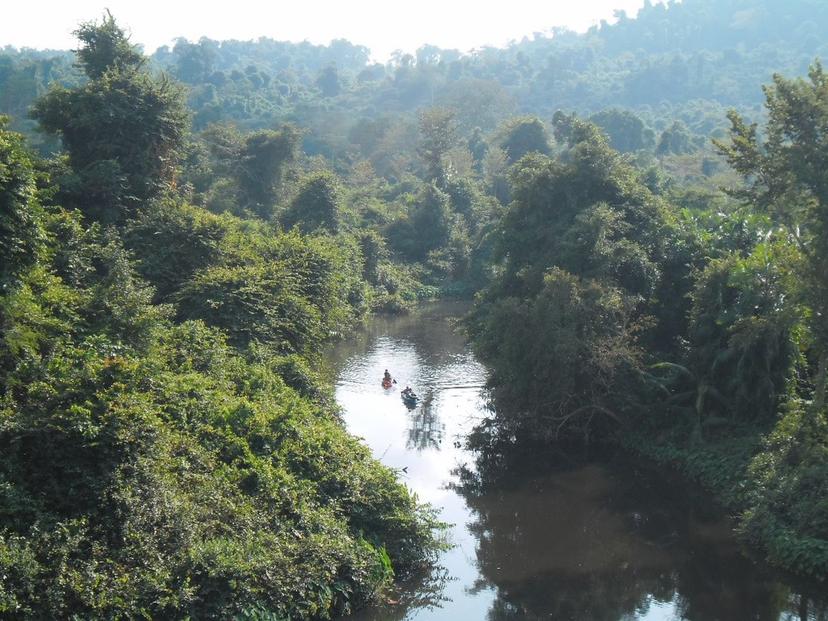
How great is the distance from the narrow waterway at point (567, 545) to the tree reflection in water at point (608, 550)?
0.03 meters

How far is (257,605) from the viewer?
1244 cm

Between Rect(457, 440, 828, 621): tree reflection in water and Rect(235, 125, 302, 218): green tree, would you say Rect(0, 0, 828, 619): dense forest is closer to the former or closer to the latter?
Rect(457, 440, 828, 621): tree reflection in water

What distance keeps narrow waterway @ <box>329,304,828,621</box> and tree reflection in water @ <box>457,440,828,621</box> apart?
29 mm

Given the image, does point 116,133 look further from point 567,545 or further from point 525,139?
point 525,139

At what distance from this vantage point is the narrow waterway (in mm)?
14852

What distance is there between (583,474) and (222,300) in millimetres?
10875

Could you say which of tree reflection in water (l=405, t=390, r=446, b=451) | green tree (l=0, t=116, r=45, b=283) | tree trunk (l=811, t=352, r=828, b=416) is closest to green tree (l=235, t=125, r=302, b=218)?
tree reflection in water (l=405, t=390, r=446, b=451)

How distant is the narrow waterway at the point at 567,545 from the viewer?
1485cm

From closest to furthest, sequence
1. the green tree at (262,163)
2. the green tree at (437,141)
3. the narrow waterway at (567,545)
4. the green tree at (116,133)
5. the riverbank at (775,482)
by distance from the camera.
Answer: the narrow waterway at (567,545), the riverbank at (775,482), the green tree at (116,133), the green tree at (262,163), the green tree at (437,141)

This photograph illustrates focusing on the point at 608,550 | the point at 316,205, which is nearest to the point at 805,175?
the point at 608,550

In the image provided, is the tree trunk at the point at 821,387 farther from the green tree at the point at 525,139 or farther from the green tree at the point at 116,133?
the green tree at the point at 525,139

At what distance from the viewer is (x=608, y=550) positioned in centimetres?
1720

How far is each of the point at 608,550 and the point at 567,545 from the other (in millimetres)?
849

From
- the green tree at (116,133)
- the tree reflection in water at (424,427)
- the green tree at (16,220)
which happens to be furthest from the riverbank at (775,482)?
the green tree at (116,133)
